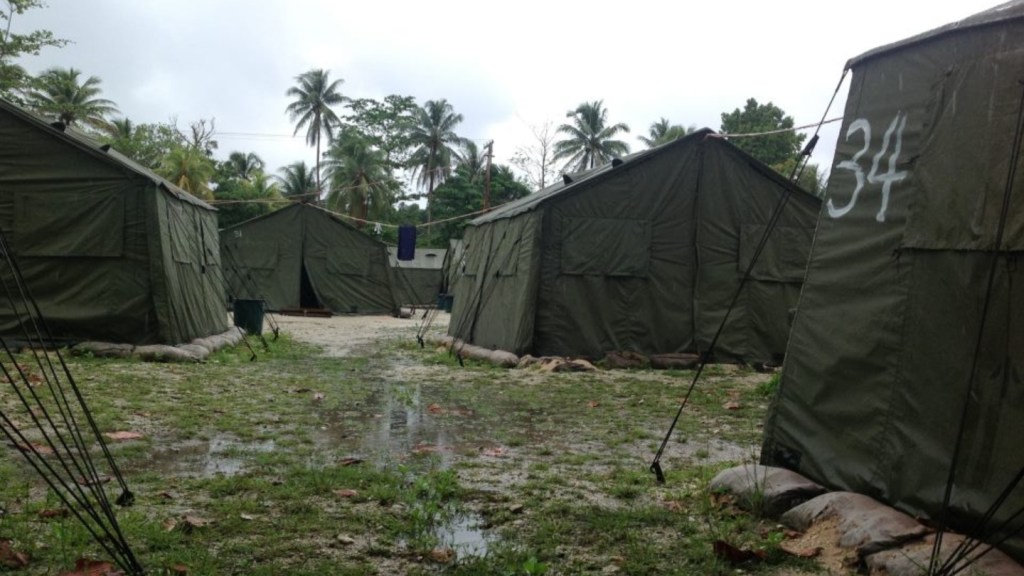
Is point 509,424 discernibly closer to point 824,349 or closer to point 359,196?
point 824,349

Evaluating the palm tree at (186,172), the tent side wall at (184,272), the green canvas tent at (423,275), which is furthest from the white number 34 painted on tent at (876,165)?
the palm tree at (186,172)

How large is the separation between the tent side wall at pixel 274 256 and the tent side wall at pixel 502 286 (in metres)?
10.5

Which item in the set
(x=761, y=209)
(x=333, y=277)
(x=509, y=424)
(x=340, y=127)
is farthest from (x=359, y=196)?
(x=509, y=424)

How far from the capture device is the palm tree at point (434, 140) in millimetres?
48312

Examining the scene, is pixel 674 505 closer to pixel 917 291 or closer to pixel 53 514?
pixel 917 291

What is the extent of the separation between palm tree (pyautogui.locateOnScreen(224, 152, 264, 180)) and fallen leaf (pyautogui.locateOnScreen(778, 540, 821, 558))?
53241mm

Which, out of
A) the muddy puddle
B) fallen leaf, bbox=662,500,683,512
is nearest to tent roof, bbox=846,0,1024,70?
fallen leaf, bbox=662,500,683,512

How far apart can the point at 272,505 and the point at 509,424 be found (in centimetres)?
310

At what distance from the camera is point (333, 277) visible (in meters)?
25.2

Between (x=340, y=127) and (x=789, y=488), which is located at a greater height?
(x=340, y=127)

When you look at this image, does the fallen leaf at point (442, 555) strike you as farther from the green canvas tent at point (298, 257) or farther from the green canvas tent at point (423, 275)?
the green canvas tent at point (423, 275)

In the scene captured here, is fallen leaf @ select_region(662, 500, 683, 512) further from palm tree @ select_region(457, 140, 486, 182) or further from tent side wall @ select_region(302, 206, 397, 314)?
palm tree @ select_region(457, 140, 486, 182)

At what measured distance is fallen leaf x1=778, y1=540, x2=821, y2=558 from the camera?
11.4 ft

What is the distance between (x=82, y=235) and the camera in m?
11.0
